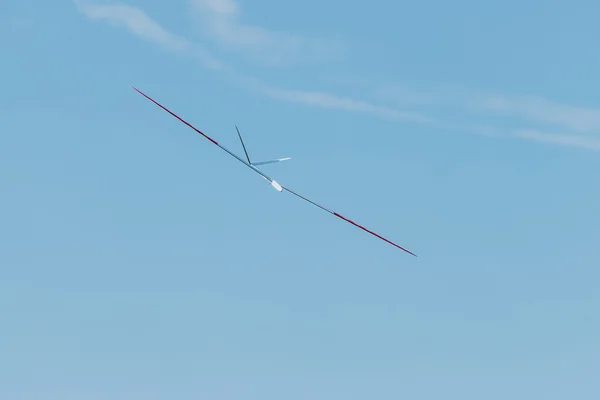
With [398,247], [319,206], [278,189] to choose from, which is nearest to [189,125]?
[278,189]

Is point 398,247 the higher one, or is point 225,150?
point 225,150

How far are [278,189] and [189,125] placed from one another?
17.1 m

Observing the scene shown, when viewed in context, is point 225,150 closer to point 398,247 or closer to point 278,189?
point 278,189

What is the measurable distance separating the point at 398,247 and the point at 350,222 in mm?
7625

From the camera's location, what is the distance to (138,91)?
11006 centimetres

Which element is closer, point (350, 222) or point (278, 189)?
point (350, 222)

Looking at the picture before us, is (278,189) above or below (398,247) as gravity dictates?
above

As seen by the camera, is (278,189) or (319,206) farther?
(278,189)

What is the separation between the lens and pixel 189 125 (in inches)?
4427

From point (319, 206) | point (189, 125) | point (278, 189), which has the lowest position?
point (319, 206)

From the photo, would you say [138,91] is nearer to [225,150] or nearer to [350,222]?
[225,150]

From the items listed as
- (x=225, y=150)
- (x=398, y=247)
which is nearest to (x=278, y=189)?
(x=225, y=150)

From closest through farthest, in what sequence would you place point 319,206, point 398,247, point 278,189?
point 319,206 → point 398,247 → point 278,189

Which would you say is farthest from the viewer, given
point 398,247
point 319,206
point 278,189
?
point 278,189
